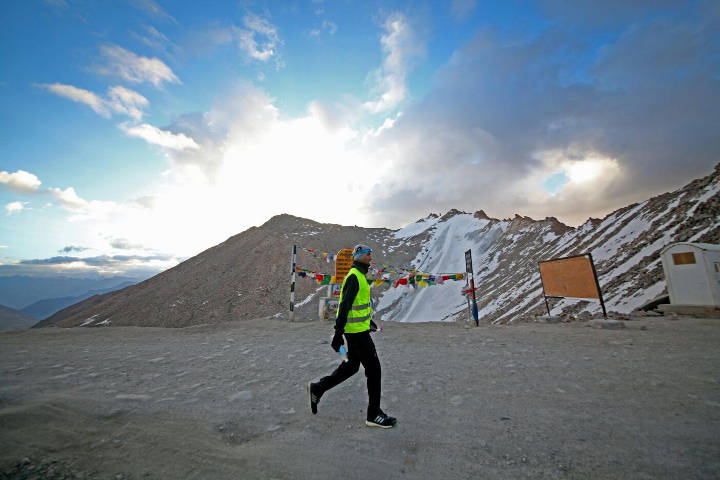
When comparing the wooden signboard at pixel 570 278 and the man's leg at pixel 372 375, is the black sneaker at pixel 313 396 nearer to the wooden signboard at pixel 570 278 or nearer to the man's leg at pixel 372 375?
the man's leg at pixel 372 375

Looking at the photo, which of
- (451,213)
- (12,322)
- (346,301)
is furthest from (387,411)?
(12,322)

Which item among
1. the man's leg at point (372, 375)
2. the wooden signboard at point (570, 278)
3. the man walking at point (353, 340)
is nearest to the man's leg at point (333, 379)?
the man walking at point (353, 340)

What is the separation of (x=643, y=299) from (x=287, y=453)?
696 inches

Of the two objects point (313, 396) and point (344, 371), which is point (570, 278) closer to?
point (344, 371)

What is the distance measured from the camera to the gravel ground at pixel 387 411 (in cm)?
264

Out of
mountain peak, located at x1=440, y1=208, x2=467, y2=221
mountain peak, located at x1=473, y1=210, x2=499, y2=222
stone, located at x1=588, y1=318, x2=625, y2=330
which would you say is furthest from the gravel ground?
mountain peak, located at x1=440, y1=208, x2=467, y2=221

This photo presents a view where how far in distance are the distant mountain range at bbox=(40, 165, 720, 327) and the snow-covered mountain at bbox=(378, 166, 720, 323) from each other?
11 centimetres

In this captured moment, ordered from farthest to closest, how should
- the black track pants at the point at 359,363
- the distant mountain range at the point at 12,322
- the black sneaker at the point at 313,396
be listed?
the distant mountain range at the point at 12,322 < the black sneaker at the point at 313,396 < the black track pants at the point at 359,363

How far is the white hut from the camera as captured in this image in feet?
35.3

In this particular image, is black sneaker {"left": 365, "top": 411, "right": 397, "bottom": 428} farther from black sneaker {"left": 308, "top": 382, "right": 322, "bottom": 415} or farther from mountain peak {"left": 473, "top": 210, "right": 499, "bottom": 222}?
mountain peak {"left": 473, "top": 210, "right": 499, "bottom": 222}

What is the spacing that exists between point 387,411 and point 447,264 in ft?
184

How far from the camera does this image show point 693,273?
36.5ft

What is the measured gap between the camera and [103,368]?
596cm

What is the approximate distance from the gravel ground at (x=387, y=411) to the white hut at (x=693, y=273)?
17.5 ft
